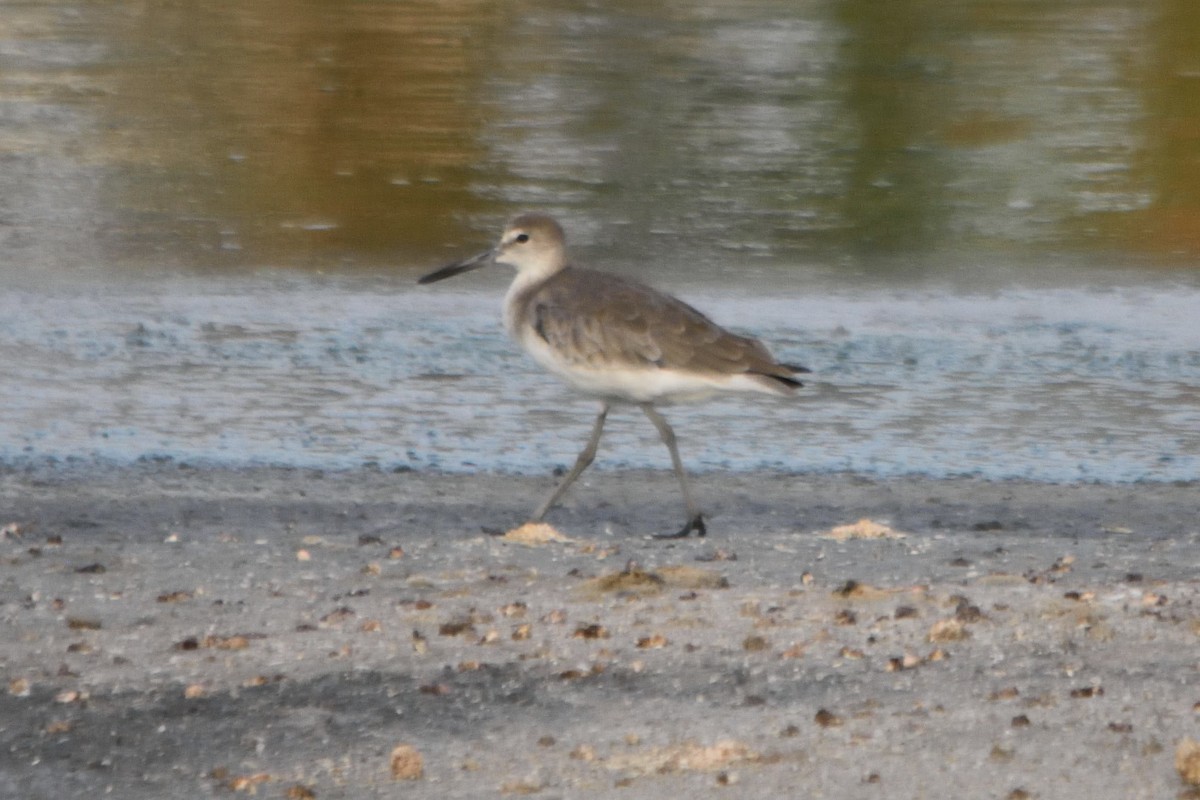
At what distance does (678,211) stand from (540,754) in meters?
7.74

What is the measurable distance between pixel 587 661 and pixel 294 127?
10012 mm

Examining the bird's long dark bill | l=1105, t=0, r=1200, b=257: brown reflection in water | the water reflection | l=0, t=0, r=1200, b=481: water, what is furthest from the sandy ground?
l=1105, t=0, r=1200, b=257: brown reflection in water

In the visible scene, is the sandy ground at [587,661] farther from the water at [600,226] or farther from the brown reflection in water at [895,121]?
the brown reflection in water at [895,121]

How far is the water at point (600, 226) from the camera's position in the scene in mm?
7793

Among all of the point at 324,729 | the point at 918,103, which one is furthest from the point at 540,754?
the point at 918,103

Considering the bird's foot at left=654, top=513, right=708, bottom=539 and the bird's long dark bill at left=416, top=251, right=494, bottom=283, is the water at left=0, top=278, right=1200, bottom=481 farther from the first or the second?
the bird's foot at left=654, top=513, right=708, bottom=539

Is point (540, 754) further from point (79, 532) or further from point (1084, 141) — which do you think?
point (1084, 141)

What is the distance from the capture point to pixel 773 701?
427cm

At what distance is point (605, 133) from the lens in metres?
13.5

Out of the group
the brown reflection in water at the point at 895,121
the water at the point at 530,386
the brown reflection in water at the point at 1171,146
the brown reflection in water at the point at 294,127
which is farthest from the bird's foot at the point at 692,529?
the brown reflection in water at the point at 1171,146

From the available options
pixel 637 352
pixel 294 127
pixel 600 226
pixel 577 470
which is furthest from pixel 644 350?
pixel 294 127

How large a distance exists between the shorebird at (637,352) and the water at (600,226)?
98cm

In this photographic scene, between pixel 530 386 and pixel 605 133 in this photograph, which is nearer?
pixel 530 386

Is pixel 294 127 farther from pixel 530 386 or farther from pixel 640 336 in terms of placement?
pixel 640 336
